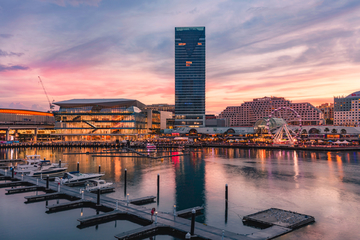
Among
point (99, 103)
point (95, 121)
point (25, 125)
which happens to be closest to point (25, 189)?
point (95, 121)

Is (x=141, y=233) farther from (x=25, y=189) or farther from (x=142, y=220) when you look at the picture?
(x=25, y=189)

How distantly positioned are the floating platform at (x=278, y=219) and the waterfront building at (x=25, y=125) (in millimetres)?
160963

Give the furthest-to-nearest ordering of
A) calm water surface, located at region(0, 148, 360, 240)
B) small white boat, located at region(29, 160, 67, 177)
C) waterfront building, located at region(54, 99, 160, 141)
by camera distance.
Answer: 1. waterfront building, located at region(54, 99, 160, 141)
2. small white boat, located at region(29, 160, 67, 177)
3. calm water surface, located at region(0, 148, 360, 240)

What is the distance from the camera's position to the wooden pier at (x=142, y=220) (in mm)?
24797

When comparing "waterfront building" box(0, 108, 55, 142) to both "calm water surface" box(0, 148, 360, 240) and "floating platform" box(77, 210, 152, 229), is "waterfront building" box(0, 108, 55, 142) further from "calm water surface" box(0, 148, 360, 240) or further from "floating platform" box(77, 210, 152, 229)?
"floating platform" box(77, 210, 152, 229)

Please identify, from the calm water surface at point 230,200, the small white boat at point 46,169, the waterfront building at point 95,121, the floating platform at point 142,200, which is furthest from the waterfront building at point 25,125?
the floating platform at point 142,200

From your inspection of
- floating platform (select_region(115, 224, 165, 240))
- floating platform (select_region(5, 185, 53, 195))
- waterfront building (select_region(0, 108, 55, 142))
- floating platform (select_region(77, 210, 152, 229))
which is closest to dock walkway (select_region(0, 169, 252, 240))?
floating platform (select_region(77, 210, 152, 229))

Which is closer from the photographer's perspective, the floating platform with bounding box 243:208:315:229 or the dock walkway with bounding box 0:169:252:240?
the dock walkway with bounding box 0:169:252:240

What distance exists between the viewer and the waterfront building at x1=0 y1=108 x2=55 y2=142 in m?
158

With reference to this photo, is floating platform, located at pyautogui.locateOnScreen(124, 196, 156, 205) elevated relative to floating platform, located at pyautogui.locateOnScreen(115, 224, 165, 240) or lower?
elevated

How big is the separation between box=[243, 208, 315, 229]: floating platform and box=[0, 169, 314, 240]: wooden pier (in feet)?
5.34

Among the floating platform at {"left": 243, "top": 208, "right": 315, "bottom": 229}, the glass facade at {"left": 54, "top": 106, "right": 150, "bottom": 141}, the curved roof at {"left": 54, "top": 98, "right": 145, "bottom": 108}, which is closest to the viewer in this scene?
the floating platform at {"left": 243, "top": 208, "right": 315, "bottom": 229}

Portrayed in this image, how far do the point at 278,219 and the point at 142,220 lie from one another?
13961 millimetres

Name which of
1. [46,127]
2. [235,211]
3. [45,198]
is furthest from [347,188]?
[46,127]
